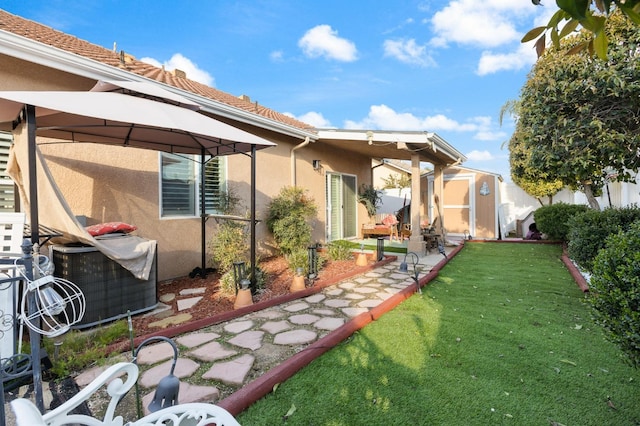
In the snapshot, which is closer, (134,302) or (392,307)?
(134,302)

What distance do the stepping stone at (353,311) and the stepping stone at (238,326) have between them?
4.11ft

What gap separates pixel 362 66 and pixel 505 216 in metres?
10.4

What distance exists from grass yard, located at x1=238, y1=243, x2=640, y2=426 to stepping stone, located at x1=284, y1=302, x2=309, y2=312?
3.49ft

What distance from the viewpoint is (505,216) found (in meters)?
16.6

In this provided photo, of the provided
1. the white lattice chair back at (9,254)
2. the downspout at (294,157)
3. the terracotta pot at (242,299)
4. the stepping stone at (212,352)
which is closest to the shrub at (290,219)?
the downspout at (294,157)

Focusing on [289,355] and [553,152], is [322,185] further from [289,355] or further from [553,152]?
[289,355]

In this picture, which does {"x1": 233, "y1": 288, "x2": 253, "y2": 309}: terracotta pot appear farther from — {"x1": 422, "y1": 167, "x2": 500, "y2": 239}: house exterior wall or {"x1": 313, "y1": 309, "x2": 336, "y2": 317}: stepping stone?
{"x1": 422, "y1": 167, "x2": 500, "y2": 239}: house exterior wall

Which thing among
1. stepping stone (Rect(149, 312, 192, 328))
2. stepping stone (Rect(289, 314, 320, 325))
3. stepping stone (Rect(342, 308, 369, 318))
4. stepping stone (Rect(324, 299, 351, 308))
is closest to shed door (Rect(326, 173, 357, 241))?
stepping stone (Rect(324, 299, 351, 308))

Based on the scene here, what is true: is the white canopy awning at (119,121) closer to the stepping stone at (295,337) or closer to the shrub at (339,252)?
the stepping stone at (295,337)

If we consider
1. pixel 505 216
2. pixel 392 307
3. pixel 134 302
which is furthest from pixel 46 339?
pixel 505 216

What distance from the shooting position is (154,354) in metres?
3.14

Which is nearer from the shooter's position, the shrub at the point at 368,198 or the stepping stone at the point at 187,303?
the stepping stone at the point at 187,303

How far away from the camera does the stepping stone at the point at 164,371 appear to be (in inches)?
105

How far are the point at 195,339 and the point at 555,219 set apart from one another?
1179cm
